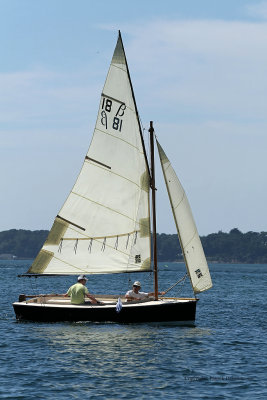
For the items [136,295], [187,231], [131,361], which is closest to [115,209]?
[187,231]

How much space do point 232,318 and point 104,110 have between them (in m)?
12.7

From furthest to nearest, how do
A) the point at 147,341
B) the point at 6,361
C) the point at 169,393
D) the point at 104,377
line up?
the point at 147,341
the point at 6,361
the point at 104,377
the point at 169,393

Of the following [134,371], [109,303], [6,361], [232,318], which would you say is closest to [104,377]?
[134,371]

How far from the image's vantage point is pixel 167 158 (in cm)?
3444

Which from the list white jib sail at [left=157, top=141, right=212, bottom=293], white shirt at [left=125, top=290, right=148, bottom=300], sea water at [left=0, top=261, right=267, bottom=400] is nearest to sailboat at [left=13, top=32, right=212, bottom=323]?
white jib sail at [left=157, top=141, right=212, bottom=293]

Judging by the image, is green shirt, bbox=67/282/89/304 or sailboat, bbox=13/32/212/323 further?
sailboat, bbox=13/32/212/323

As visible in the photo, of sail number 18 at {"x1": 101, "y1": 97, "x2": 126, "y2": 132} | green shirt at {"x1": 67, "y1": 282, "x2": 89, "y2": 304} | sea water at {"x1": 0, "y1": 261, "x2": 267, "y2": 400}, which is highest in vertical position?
sail number 18 at {"x1": 101, "y1": 97, "x2": 126, "y2": 132}

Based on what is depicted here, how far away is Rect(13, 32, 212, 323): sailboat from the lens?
3425 centimetres

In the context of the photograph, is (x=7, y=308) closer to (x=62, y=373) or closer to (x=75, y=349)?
(x=75, y=349)

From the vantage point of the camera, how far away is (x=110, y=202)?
34844 mm

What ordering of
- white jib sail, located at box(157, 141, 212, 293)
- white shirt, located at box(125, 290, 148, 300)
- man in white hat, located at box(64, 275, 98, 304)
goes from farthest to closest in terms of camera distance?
white jib sail, located at box(157, 141, 212, 293) < white shirt, located at box(125, 290, 148, 300) < man in white hat, located at box(64, 275, 98, 304)

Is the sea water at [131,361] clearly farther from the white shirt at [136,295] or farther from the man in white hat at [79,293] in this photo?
the white shirt at [136,295]

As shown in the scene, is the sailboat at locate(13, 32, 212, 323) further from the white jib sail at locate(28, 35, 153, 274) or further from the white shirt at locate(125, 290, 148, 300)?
the white shirt at locate(125, 290, 148, 300)

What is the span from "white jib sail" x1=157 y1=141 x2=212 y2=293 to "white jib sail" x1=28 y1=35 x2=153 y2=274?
39.9 inches
